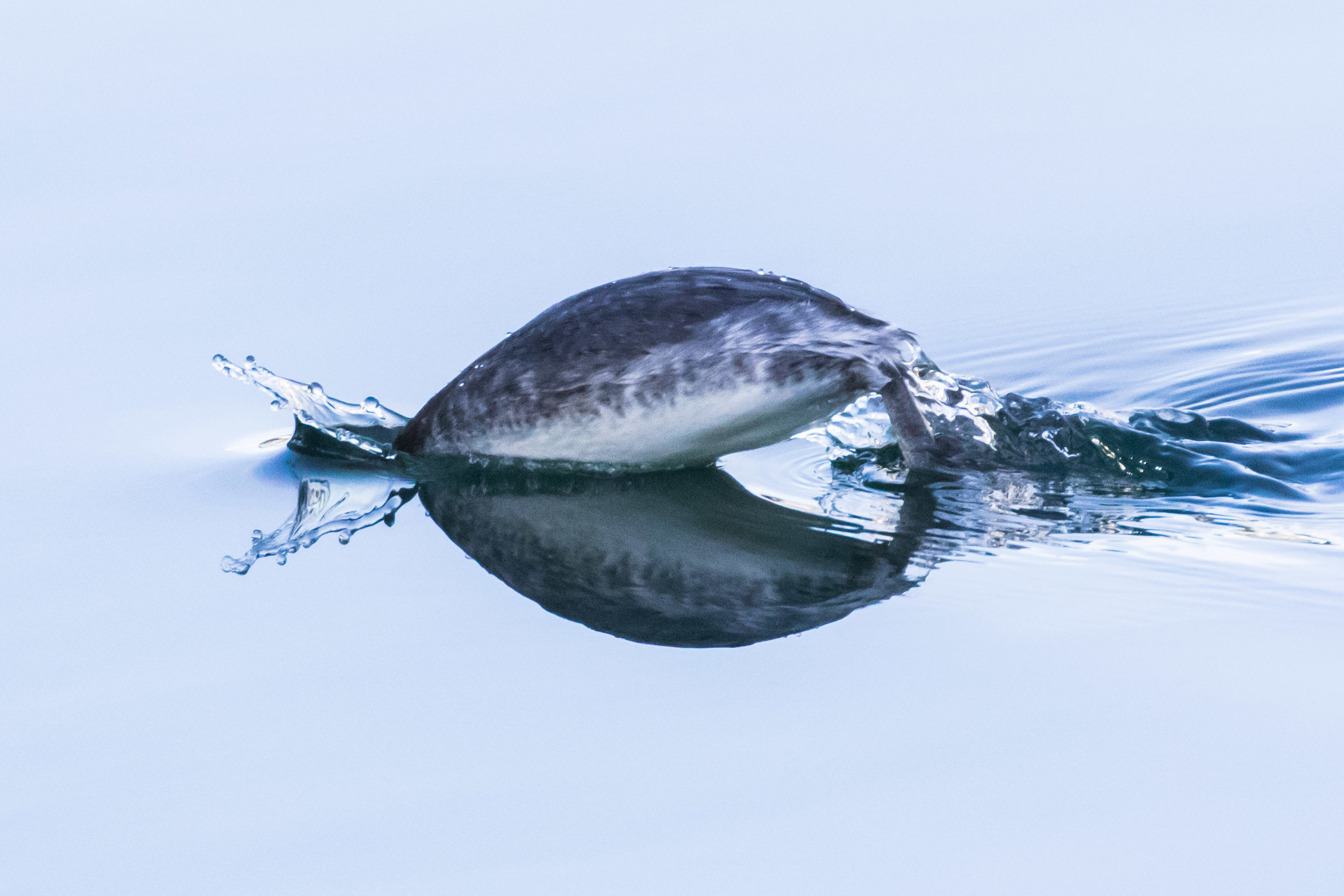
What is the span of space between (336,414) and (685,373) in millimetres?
1609

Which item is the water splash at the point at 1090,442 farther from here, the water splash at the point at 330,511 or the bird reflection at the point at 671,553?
the water splash at the point at 330,511

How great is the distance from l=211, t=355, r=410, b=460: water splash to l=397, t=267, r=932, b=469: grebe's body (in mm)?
524

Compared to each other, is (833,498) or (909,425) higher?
(909,425)

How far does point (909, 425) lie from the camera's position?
18.5 feet

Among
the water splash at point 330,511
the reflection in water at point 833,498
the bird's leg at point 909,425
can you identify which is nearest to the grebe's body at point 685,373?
the bird's leg at point 909,425

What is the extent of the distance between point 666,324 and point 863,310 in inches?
28.4

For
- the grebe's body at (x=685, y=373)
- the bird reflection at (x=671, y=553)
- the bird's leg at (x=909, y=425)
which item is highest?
the grebe's body at (x=685, y=373)

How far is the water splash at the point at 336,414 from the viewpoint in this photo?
622cm

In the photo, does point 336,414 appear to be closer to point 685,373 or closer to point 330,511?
point 330,511

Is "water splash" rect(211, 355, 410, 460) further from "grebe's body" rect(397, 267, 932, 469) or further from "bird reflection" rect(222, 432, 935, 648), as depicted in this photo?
"grebe's body" rect(397, 267, 932, 469)

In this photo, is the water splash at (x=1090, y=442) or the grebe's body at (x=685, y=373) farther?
the water splash at (x=1090, y=442)

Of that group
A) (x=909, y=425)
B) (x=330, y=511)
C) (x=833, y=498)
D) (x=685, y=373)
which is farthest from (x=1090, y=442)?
(x=330, y=511)

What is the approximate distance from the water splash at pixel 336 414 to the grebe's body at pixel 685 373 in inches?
20.6

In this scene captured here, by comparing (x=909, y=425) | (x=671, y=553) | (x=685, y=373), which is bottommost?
(x=671, y=553)
